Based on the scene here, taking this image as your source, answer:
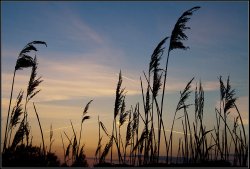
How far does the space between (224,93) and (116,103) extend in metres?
2.77

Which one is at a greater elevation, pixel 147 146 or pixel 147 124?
pixel 147 124

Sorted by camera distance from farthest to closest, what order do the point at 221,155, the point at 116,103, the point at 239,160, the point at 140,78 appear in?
the point at 116,103
the point at 221,155
the point at 239,160
the point at 140,78

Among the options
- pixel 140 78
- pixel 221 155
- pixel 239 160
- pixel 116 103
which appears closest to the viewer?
pixel 140 78

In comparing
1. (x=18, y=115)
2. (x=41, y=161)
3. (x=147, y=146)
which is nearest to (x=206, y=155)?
(x=147, y=146)

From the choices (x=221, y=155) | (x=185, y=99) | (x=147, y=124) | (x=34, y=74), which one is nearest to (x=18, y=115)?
(x=34, y=74)

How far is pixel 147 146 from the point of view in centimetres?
Result: 707

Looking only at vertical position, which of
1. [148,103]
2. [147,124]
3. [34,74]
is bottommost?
[147,124]

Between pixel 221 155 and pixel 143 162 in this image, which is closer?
pixel 143 162

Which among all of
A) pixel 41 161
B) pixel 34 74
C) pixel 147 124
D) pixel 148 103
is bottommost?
pixel 41 161

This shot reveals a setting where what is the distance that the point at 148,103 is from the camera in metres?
7.27

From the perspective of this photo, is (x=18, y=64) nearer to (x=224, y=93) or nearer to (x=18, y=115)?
(x=18, y=115)

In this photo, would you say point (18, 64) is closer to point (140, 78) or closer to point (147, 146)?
point (140, 78)

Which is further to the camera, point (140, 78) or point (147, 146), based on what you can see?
point (147, 146)

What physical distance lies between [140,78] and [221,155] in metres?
2.75
